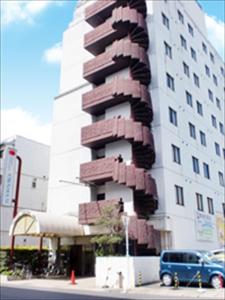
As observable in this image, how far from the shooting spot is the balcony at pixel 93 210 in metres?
21.5

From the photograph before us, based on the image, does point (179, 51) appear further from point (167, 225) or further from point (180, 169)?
point (167, 225)

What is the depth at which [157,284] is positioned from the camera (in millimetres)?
17844

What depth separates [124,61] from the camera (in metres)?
25.7

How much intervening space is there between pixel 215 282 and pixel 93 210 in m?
9.78

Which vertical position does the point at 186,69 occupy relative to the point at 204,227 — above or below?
above

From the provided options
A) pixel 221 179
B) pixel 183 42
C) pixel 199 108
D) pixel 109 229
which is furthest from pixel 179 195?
pixel 183 42

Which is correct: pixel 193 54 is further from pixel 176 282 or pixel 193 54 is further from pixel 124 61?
pixel 176 282

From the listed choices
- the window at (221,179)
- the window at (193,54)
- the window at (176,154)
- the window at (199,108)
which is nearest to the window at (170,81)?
the window at (176,154)

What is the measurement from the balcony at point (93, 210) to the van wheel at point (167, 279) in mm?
5223

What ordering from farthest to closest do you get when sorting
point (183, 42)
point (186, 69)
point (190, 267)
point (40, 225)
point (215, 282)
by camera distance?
point (183, 42) → point (186, 69) → point (40, 225) → point (190, 267) → point (215, 282)

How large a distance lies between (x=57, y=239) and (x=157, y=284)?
1128cm

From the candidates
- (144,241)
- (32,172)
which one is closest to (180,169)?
(144,241)

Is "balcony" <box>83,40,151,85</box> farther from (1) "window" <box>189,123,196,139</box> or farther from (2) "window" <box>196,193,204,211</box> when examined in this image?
(2) "window" <box>196,193,204,211</box>

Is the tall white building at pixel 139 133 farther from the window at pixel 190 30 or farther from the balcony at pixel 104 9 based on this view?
the window at pixel 190 30
